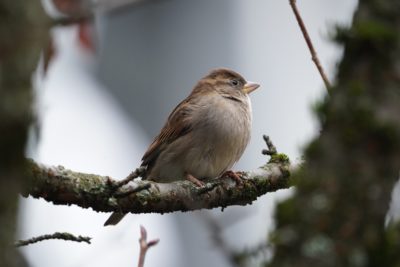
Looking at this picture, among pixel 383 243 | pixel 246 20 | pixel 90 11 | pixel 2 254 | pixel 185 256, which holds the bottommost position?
pixel 185 256

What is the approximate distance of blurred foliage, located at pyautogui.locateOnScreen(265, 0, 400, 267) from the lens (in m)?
1.99

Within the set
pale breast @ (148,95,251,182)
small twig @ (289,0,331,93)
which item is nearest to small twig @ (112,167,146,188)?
small twig @ (289,0,331,93)

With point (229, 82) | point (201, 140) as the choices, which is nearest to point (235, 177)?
point (201, 140)

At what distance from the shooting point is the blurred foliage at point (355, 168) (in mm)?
1993

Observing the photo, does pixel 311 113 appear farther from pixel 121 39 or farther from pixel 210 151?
pixel 121 39

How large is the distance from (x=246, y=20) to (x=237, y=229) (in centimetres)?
666

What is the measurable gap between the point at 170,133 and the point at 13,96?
419 centimetres

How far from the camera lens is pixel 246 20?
20.0m

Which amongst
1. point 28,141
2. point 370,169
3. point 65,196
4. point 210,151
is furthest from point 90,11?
point 210,151

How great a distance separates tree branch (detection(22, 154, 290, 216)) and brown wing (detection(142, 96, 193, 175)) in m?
1.22

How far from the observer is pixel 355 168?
81.6 inches

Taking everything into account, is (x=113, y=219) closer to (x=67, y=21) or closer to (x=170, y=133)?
(x=170, y=133)

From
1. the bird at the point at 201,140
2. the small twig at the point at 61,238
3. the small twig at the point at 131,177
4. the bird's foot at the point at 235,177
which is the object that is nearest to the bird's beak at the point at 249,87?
the bird at the point at 201,140

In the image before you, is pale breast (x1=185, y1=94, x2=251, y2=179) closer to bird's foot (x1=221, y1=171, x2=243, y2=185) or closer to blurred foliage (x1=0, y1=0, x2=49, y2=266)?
bird's foot (x1=221, y1=171, x2=243, y2=185)
